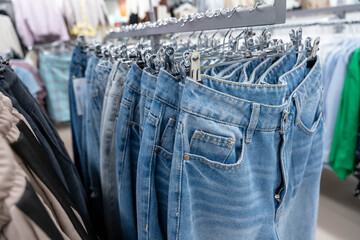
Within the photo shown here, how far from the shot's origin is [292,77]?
1.88ft

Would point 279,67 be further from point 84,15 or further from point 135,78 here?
point 84,15

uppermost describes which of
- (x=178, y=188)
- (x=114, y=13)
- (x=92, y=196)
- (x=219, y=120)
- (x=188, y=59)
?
(x=114, y=13)

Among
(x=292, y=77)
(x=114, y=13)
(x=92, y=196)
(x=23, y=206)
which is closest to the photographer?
(x=23, y=206)

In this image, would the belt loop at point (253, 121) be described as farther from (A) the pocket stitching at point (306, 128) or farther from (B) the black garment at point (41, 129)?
(B) the black garment at point (41, 129)

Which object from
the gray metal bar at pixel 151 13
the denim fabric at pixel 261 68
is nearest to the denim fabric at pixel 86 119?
the gray metal bar at pixel 151 13

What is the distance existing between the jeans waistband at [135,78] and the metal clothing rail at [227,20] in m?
0.14

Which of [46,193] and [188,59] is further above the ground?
[188,59]

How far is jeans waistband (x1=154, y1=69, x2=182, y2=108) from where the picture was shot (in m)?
0.44

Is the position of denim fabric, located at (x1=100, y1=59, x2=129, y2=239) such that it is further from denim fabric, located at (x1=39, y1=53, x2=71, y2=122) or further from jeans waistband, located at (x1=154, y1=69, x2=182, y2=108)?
denim fabric, located at (x1=39, y1=53, x2=71, y2=122)

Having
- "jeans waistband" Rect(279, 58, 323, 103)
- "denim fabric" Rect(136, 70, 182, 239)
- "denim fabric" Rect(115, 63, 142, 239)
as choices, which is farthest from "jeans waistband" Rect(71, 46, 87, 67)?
"jeans waistband" Rect(279, 58, 323, 103)

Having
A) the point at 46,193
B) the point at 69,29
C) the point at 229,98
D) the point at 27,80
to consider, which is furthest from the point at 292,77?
the point at 69,29

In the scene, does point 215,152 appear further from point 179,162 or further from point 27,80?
point 27,80

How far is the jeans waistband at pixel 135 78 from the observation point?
0.55m

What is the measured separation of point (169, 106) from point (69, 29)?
1.97 metres
